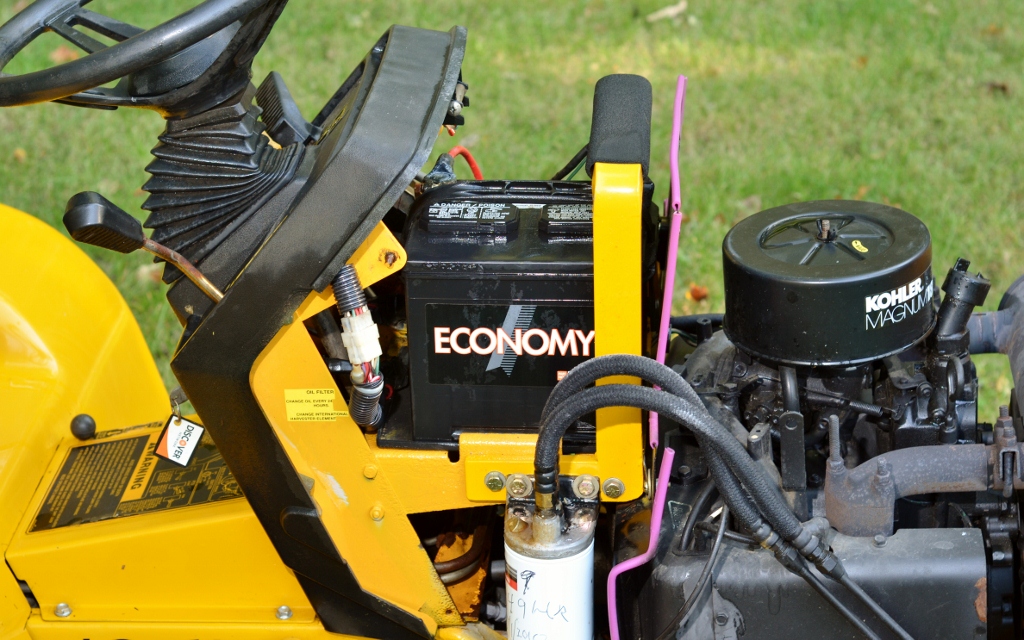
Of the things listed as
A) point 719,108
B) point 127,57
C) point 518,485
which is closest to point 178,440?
point 518,485

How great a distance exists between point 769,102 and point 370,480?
379 centimetres

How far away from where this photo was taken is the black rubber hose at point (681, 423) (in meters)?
1.70

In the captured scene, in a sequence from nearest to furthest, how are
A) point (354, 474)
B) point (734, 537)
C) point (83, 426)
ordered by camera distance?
point (734, 537) < point (354, 474) < point (83, 426)

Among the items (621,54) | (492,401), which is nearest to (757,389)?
(492,401)

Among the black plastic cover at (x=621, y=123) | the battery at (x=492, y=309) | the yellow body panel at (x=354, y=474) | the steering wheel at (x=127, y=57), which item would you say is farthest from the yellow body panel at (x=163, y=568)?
the black plastic cover at (x=621, y=123)

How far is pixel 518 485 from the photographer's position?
192cm

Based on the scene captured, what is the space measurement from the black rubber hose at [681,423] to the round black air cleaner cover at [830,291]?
9.9 inches

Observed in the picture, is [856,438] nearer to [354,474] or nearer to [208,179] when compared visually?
[354,474]

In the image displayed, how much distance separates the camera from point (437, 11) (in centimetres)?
620

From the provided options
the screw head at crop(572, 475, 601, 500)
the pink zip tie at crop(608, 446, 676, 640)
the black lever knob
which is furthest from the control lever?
the pink zip tie at crop(608, 446, 676, 640)

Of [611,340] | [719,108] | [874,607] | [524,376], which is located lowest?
[719,108]

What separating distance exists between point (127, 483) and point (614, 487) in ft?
3.75

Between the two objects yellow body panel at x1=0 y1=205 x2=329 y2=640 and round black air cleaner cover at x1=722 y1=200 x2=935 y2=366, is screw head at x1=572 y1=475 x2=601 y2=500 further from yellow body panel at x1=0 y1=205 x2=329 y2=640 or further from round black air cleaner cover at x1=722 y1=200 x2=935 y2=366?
yellow body panel at x1=0 y1=205 x2=329 y2=640

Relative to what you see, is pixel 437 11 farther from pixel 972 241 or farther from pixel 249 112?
pixel 249 112
